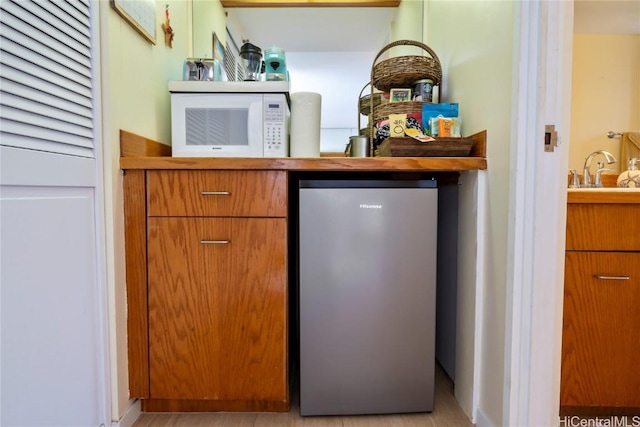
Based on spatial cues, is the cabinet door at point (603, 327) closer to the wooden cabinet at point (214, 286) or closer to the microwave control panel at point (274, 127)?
the wooden cabinet at point (214, 286)

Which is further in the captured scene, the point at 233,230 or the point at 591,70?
the point at 591,70

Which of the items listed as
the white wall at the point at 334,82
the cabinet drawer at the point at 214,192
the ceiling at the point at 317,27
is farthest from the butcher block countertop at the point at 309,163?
the ceiling at the point at 317,27

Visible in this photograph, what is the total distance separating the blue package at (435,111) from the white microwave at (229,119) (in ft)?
1.85

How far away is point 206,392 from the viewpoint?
3.94 feet

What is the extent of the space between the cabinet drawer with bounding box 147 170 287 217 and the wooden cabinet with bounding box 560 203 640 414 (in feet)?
3.31

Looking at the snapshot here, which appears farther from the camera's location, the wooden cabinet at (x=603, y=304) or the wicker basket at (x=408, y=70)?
the wicker basket at (x=408, y=70)

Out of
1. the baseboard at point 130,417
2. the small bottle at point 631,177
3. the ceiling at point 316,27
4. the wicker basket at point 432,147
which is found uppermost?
the ceiling at point 316,27

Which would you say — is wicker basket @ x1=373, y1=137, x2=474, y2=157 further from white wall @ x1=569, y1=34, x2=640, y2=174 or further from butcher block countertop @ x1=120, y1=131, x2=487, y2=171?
white wall @ x1=569, y1=34, x2=640, y2=174

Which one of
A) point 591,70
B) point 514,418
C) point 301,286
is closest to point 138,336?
point 301,286

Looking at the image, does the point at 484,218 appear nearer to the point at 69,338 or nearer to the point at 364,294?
the point at 364,294

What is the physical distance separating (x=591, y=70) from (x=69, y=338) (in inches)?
95.8

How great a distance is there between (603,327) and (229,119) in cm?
156

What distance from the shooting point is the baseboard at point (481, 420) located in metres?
1.10

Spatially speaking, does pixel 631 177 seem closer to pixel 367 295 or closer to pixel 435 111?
pixel 435 111
